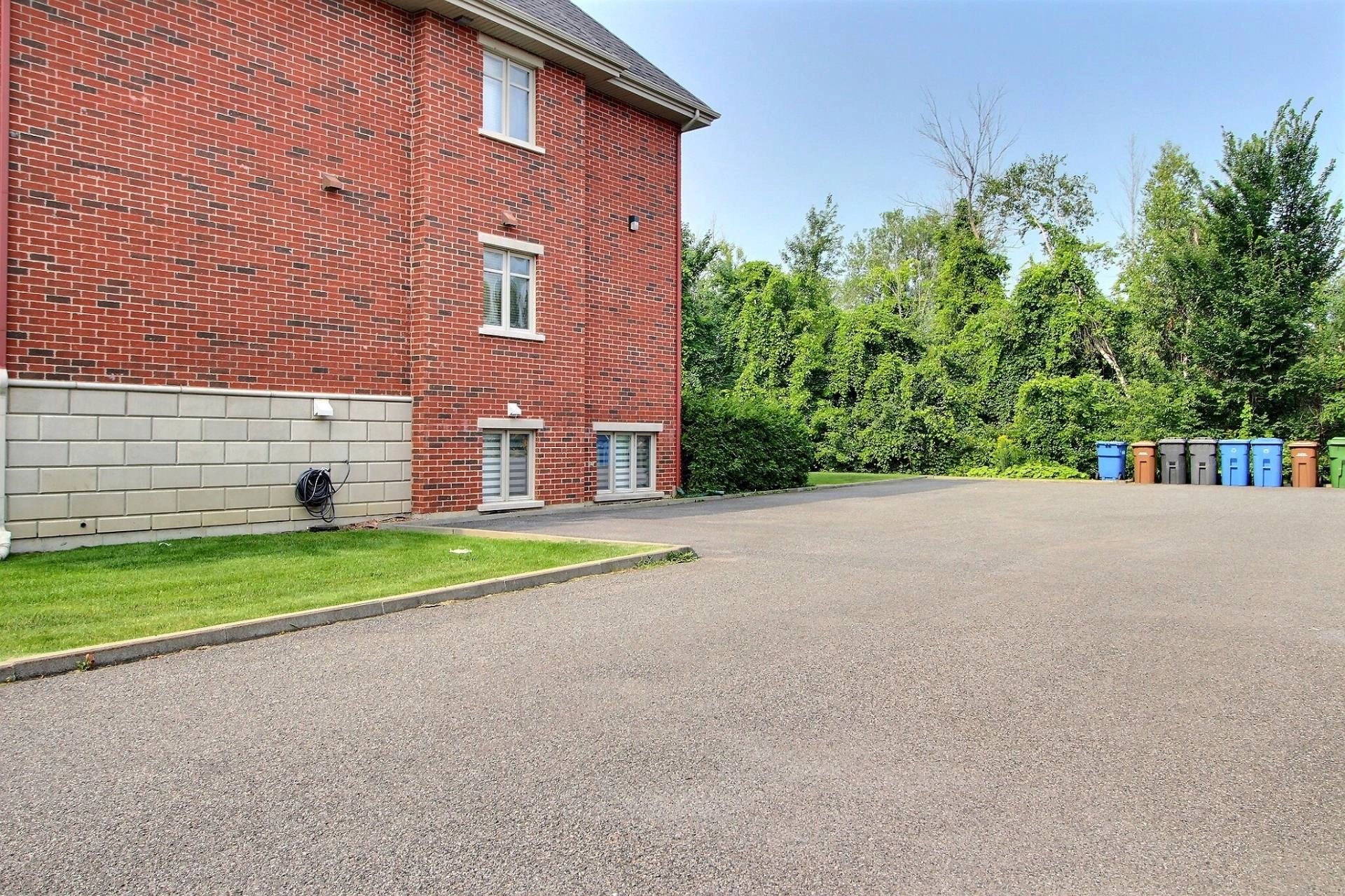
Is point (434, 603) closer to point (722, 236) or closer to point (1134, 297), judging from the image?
point (1134, 297)

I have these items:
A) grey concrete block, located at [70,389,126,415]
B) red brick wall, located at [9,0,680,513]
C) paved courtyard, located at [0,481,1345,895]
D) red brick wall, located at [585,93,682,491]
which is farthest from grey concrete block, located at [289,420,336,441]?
paved courtyard, located at [0,481,1345,895]

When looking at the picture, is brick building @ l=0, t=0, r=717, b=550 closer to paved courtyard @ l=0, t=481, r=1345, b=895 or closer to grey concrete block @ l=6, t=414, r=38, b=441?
grey concrete block @ l=6, t=414, r=38, b=441

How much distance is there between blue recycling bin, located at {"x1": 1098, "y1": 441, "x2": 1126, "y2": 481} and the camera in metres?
25.0

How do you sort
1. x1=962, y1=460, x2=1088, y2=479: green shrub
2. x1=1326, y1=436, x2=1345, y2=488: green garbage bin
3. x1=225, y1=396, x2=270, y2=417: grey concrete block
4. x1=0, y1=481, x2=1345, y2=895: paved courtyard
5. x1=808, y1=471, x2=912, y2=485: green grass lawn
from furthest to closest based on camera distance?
x1=962, y1=460, x2=1088, y2=479: green shrub → x1=808, y1=471, x2=912, y2=485: green grass lawn → x1=1326, y1=436, x2=1345, y2=488: green garbage bin → x1=225, y1=396, x2=270, y2=417: grey concrete block → x1=0, y1=481, x2=1345, y2=895: paved courtyard

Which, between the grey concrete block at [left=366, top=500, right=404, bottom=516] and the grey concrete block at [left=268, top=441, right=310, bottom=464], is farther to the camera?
the grey concrete block at [left=366, top=500, right=404, bottom=516]

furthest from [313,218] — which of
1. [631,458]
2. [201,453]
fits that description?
[631,458]

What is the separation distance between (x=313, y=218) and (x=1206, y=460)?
2216 cm

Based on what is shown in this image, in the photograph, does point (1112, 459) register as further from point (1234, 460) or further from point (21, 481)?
point (21, 481)

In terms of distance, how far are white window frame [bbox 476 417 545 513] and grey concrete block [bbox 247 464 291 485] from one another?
317 cm

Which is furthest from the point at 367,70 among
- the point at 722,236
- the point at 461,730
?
the point at 722,236

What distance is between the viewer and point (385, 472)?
13555 mm

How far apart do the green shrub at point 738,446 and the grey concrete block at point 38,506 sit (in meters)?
11.5

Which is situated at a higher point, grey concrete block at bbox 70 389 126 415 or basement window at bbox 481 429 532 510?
grey concrete block at bbox 70 389 126 415

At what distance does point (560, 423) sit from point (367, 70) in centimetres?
639
